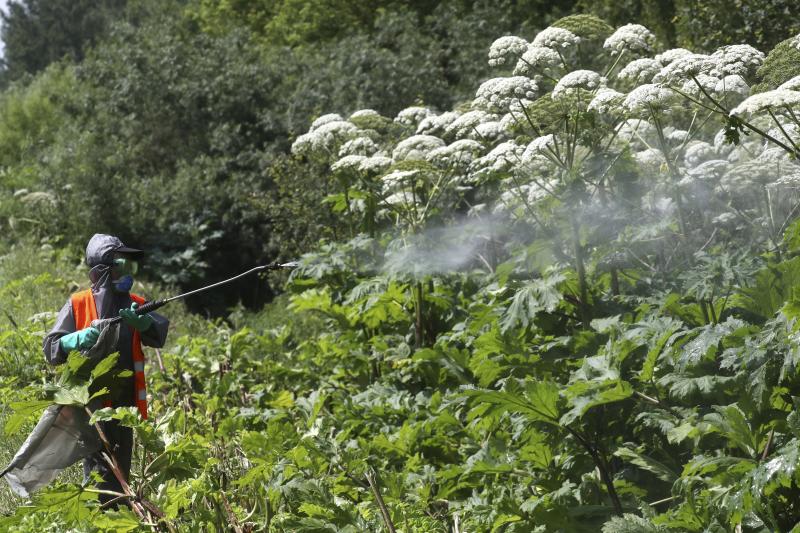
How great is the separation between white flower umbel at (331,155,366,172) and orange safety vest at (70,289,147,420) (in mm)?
2011

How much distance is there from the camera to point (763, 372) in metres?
3.55

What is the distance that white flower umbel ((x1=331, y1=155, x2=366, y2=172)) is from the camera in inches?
255

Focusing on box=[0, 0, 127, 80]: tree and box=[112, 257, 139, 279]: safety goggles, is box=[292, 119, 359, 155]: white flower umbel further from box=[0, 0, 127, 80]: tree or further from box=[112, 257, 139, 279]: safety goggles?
box=[0, 0, 127, 80]: tree

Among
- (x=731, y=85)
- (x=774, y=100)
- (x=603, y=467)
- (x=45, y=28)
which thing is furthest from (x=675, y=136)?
(x=45, y=28)

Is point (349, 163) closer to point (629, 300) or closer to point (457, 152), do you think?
point (457, 152)

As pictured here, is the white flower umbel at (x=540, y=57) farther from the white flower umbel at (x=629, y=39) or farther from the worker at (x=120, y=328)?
the worker at (x=120, y=328)

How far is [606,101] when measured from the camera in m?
4.90

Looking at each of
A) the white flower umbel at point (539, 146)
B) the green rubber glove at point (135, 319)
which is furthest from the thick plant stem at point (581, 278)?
the green rubber glove at point (135, 319)

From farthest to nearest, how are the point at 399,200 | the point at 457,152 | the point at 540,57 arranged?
the point at 399,200 → the point at 457,152 → the point at 540,57

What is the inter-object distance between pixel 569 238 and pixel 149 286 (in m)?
7.47

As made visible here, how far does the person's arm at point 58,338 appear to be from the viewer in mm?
4734

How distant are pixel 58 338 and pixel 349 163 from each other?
7.60 feet

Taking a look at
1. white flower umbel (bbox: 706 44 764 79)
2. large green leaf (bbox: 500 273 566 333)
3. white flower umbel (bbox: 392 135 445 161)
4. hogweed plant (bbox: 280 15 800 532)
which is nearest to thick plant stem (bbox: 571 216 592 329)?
hogweed plant (bbox: 280 15 800 532)

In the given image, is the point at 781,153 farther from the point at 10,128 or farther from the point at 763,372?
the point at 10,128
